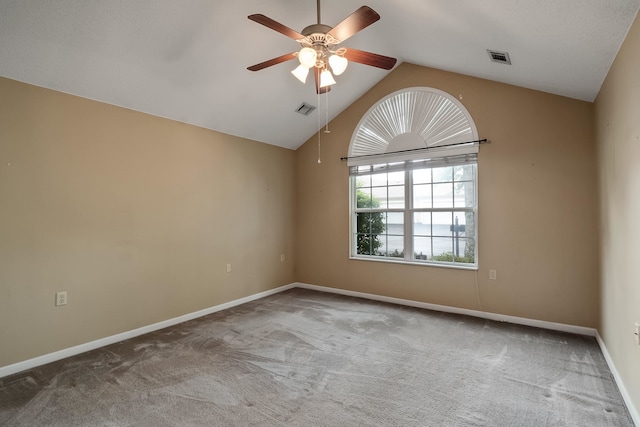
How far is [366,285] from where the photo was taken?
463cm

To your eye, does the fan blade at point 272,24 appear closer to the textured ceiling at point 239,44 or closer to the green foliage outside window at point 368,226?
the textured ceiling at point 239,44

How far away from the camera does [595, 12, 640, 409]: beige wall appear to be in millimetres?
1903

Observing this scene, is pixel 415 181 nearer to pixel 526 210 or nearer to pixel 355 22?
pixel 526 210

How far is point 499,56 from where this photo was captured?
293 cm

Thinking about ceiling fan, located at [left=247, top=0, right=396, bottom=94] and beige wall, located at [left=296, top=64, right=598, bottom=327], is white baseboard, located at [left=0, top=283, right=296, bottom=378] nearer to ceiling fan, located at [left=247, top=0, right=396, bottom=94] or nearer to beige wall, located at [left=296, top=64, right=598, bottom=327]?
beige wall, located at [left=296, top=64, right=598, bottom=327]

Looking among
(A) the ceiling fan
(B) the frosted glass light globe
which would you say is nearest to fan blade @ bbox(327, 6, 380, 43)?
(A) the ceiling fan

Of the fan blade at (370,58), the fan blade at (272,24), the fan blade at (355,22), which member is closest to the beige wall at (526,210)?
the fan blade at (370,58)

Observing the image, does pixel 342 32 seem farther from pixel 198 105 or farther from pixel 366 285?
pixel 366 285

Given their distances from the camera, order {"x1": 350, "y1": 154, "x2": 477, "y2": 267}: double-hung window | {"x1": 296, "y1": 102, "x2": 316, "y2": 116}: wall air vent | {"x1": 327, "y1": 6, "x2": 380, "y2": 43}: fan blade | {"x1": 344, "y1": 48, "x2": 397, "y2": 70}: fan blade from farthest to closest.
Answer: {"x1": 296, "y1": 102, "x2": 316, "y2": 116}: wall air vent < {"x1": 350, "y1": 154, "x2": 477, "y2": 267}: double-hung window < {"x1": 344, "y1": 48, "x2": 397, "y2": 70}: fan blade < {"x1": 327, "y1": 6, "x2": 380, "y2": 43}: fan blade

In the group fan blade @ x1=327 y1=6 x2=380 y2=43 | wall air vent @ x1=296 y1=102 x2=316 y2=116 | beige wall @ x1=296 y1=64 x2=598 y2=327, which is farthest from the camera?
wall air vent @ x1=296 y1=102 x2=316 y2=116

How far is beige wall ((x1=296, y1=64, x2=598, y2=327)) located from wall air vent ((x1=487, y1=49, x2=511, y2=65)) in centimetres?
68

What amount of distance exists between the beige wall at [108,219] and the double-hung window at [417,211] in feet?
5.53

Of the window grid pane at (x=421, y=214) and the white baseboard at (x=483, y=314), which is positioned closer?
the white baseboard at (x=483, y=314)

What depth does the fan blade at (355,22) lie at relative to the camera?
6.05 ft
